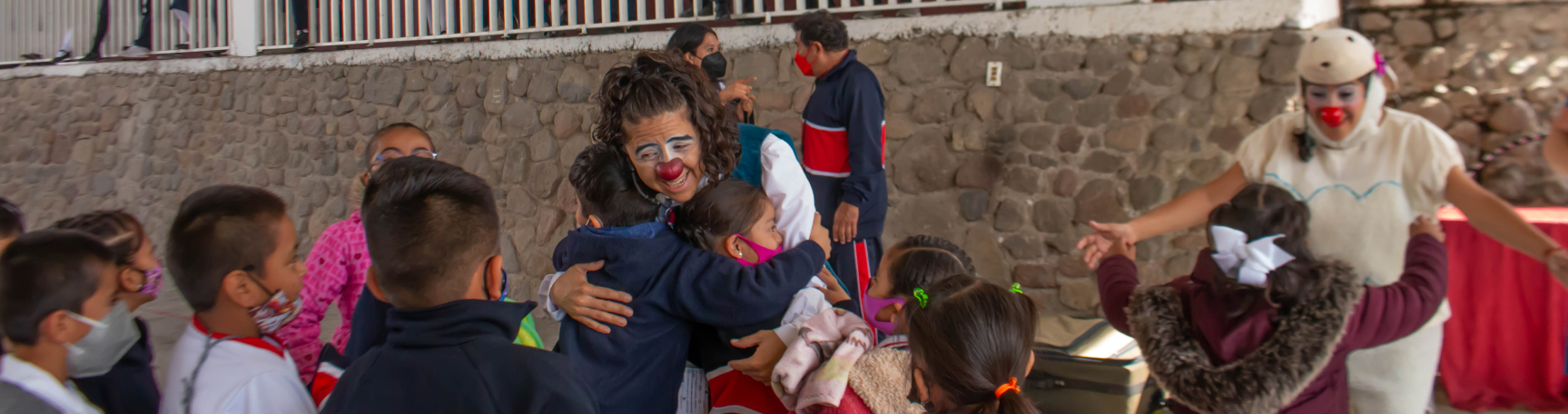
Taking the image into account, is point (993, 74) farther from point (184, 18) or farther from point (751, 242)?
point (184, 18)

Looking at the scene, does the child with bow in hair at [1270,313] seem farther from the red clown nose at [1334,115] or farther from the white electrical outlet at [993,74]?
the white electrical outlet at [993,74]

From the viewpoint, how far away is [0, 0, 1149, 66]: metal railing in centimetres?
423

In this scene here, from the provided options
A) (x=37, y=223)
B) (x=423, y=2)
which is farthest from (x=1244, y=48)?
(x=37, y=223)

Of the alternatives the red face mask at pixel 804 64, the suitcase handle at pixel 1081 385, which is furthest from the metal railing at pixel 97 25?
the suitcase handle at pixel 1081 385

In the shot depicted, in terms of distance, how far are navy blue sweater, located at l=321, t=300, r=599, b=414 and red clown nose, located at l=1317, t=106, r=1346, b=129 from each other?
5.72 feet

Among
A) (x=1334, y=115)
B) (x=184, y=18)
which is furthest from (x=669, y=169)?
(x=184, y=18)

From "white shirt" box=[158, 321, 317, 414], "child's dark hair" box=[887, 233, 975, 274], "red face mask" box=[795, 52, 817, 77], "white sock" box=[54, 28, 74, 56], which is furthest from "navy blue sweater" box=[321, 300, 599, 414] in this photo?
"white sock" box=[54, 28, 74, 56]

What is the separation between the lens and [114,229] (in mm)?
1700

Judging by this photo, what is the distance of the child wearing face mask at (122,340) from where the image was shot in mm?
1487

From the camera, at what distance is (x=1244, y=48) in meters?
3.24

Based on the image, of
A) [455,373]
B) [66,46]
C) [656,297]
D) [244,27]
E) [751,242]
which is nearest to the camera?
[455,373]

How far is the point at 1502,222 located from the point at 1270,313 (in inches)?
25.2

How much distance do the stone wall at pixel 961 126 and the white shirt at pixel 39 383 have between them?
1882mm

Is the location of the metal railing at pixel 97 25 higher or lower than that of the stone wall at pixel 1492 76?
higher
